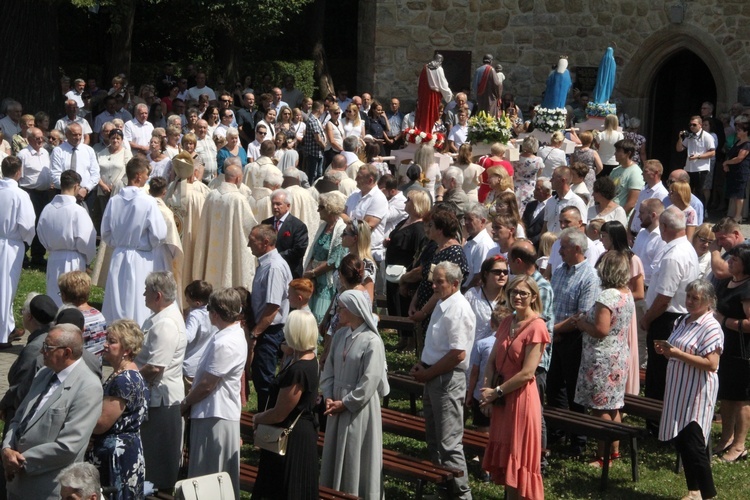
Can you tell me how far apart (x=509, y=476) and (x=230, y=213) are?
5.15 meters

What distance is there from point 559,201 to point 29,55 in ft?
32.9

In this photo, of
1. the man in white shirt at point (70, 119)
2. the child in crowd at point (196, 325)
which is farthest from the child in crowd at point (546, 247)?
the man in white shirt at point (70, 119)

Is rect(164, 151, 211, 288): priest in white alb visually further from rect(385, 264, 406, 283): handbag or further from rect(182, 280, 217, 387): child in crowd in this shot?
rect(182, 280, 217, 387): child in crowd

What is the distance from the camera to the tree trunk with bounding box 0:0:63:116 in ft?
59.7

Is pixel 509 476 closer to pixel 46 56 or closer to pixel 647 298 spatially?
pixel 647 298

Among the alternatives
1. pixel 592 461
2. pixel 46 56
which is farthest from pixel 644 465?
pixel 46 56

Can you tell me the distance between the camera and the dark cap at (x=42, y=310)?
25.4 ft

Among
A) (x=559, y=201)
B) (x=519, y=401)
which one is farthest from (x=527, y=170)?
(x=519, y=401)

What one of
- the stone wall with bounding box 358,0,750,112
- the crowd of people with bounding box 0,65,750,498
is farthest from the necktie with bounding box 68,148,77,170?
the stone wall with bounding box 358,0,750,112

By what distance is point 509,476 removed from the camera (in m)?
7.50

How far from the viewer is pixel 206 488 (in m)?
6.70

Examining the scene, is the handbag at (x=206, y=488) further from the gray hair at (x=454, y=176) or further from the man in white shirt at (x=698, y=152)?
the man in white shirt at (x=698, y=152)

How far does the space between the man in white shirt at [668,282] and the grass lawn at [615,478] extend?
85cm

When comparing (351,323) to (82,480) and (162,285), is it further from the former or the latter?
(82,480)
